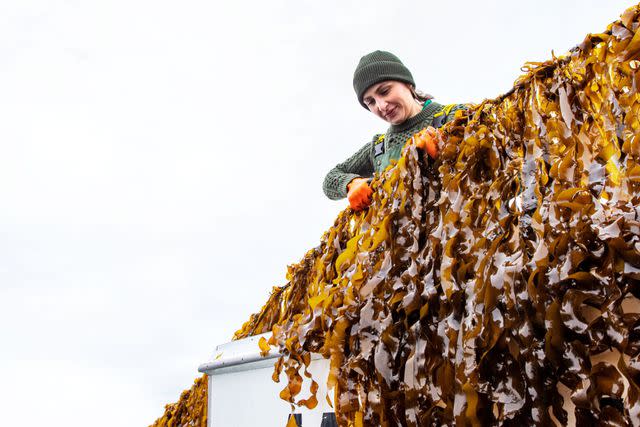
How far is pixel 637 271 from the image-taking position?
1287mm

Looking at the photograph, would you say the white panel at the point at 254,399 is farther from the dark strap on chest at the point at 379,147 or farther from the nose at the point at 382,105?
the nose at the point at 382,105

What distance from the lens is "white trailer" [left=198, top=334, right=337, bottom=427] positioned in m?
2.41

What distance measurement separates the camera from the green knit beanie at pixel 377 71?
3.12 meters

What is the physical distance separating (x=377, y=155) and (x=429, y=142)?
132 cm

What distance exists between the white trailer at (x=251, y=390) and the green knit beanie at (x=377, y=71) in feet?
4.49

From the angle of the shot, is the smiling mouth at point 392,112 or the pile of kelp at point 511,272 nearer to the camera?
the pile of kelp at point 511,272

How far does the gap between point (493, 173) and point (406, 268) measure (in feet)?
1.28

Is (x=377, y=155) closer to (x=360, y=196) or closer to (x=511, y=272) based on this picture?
(x=360, y=196)

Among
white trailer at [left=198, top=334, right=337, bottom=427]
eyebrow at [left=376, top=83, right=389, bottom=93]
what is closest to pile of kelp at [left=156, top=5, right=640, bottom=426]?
white trailer at [left=198, top=334, right=337, bottom=427]

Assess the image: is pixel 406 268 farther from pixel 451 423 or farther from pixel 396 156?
pixel 396 156

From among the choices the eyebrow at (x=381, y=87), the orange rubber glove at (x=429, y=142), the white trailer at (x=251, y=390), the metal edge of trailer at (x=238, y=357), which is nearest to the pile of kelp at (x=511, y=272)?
the orange rubber glove at (x=429, y=142)

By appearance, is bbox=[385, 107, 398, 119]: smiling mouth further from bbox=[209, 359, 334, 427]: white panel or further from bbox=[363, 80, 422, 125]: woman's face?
bbox=[209, 359, 334, 427]: white panel

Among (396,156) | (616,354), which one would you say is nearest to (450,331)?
(616,354)

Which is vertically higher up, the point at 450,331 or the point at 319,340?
the point at 319,340
